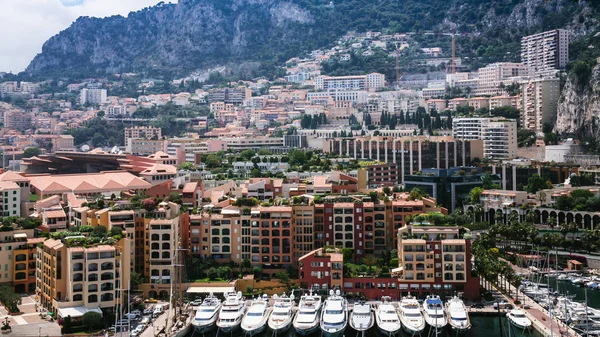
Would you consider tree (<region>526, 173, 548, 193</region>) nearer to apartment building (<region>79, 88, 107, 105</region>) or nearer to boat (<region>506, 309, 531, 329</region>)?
boat (<region>506, 309, 531, 329</region>)

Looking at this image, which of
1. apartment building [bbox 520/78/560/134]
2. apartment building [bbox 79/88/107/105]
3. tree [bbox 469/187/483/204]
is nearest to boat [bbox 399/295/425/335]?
tree [bbox 469/187/483/204]

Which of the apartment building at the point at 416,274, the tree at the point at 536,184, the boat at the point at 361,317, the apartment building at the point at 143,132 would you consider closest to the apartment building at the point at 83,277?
the apartment building at the point at 416,274

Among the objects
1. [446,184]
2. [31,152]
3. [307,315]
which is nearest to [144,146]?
[31,152]

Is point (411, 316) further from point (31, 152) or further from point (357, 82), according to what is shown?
point (357, 82)

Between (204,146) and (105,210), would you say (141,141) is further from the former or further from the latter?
(105,210)

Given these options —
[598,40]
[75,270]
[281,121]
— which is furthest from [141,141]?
[75,270]
